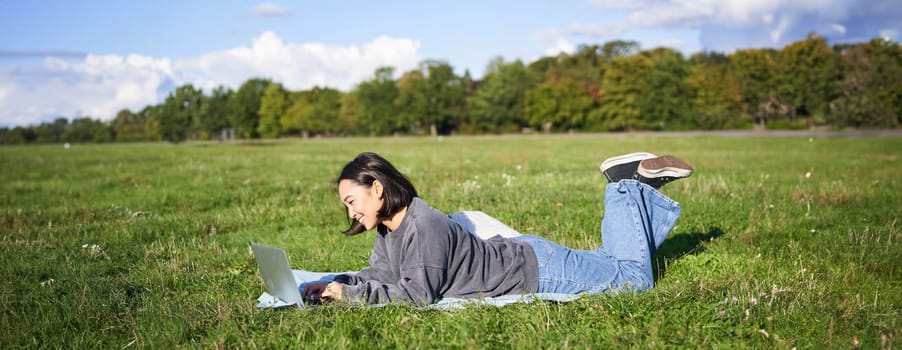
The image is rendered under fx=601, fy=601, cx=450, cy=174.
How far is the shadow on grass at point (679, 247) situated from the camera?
5902 millimetres

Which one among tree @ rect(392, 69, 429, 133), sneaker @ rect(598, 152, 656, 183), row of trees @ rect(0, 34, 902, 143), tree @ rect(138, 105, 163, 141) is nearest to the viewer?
sneaker @ rect(598, 152, 656, 183)

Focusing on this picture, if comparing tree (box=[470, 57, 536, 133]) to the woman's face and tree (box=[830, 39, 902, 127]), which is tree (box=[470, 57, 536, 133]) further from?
the woman's face

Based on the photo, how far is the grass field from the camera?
3957 millimetres

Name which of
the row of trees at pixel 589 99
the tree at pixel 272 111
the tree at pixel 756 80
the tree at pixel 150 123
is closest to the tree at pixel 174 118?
the row of trees at pixel 589 99

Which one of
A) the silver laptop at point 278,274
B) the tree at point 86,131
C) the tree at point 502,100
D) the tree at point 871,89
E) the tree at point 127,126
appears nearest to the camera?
the silver laptop at point 278,274

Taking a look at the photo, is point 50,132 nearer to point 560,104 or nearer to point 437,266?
point 560,104

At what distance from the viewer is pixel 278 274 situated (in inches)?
168

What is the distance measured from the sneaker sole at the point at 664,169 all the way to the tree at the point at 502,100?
2764 inches

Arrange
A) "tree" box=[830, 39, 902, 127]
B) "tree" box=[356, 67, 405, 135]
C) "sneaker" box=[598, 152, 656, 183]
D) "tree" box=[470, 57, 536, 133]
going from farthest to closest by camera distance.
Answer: "tree" box=[356, 67, 405, 135] < "tree" box=[470, 57, 536, 133] < "tree" box=[830, 39, 902, 127] < "sneaker" box=[598, 152, 656, 183]

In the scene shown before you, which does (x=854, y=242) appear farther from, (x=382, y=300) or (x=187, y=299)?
(x=187, y=299)

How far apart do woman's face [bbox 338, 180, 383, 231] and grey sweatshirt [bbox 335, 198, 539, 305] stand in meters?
0.24

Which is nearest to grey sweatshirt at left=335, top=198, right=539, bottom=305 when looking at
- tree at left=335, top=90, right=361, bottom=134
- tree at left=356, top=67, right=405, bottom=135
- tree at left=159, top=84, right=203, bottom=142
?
tree at left=159, top=84, right=203, bottom=142

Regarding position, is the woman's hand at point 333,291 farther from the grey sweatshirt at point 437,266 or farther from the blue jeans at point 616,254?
the blue jeans at point 616,254

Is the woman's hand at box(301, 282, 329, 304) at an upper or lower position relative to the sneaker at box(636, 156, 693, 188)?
lower
